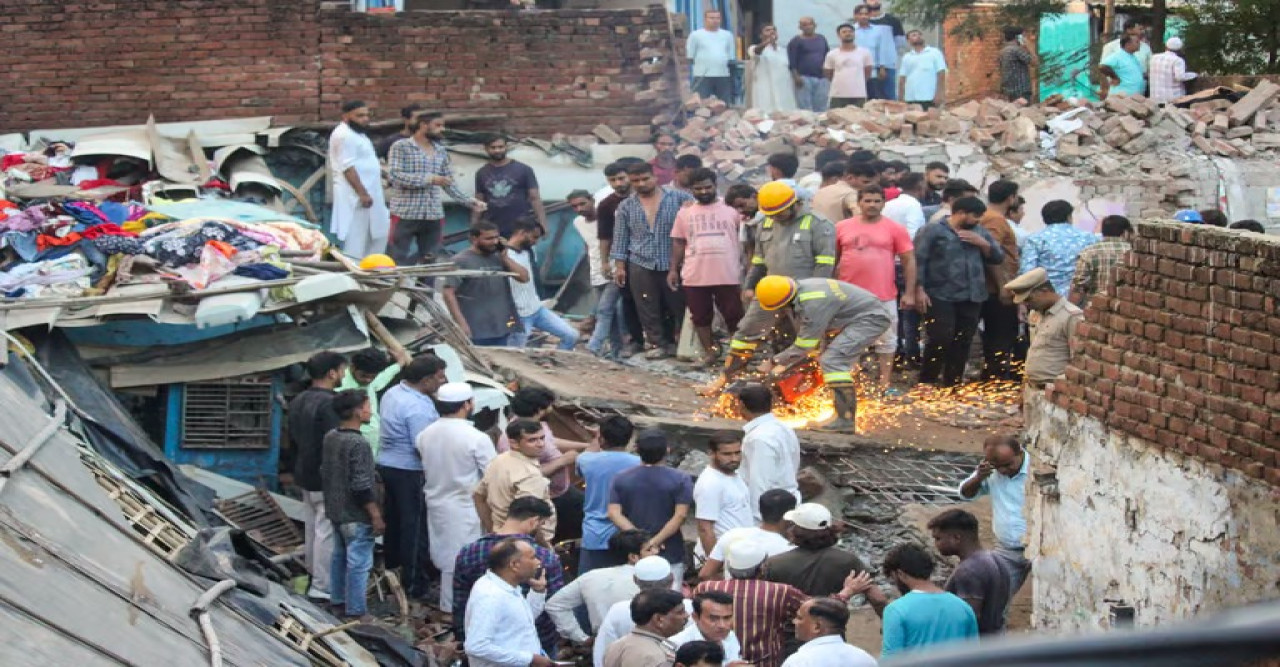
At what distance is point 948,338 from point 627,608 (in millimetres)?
6142

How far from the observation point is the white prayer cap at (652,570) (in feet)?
24.1

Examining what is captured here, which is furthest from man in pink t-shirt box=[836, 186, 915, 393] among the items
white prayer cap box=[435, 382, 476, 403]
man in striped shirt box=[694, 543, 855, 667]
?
man in striped shirt box=[694, 543, 855, 667]

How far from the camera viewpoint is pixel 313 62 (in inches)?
708

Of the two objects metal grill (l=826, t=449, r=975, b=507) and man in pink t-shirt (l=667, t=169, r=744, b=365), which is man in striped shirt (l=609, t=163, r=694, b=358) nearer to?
man in pink t-shirt (l=667, t=169, r=744, b=365)

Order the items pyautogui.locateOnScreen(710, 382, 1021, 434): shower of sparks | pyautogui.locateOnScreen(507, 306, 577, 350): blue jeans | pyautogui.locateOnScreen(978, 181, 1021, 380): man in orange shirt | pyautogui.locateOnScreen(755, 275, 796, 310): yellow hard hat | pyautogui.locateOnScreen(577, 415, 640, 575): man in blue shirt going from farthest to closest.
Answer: pyautogui.locateOnScreen(507, 306, 577, 350): blue jeans
pyautogui.locateOnScreen(978, 181, 1021, 380): man in orange shirt
pyautogui.locateOnScreen(710, 382, 1021, 434): shower of sparks
pyautogui.locateOnScreen(755, 275, 796, 310): yellow hard hat
pyautogui.locateOnScreen(577, 415, 640, 575): man in blue shirt

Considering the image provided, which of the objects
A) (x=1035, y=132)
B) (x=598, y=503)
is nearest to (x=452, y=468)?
(x=598, y=503)

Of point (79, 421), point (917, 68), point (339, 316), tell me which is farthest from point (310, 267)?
point (917, 68)

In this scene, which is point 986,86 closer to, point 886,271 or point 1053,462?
point 886,271

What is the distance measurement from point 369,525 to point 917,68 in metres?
12.2

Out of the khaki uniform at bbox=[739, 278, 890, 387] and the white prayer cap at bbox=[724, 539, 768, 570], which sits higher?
the khaki uniform at bbox=[739, 278, 890, 387]

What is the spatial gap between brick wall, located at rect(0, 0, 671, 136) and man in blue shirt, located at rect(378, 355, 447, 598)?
8340 millimetres

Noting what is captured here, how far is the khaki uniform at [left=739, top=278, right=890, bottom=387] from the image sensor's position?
36.3 ft

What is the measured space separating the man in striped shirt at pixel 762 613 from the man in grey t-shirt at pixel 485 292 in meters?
6.28

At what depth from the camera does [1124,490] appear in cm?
764
